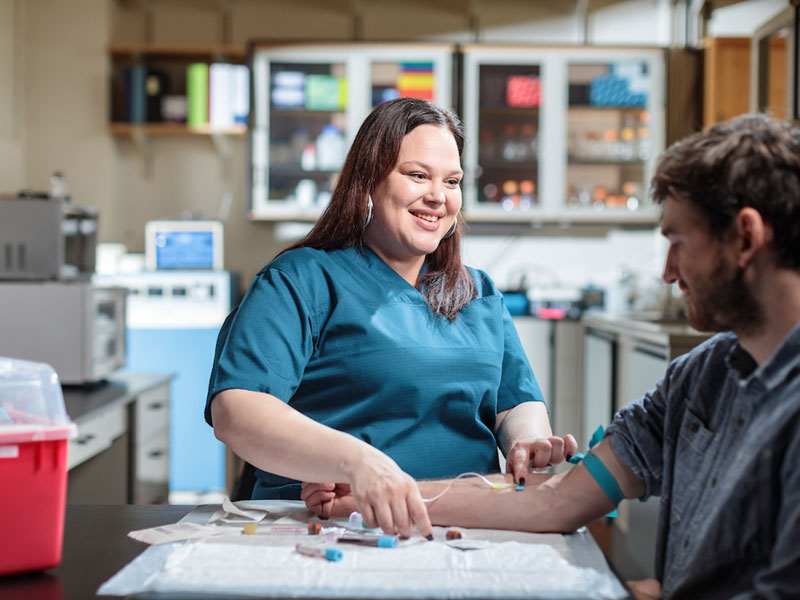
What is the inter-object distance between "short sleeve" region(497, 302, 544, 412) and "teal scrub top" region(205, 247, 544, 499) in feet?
0.28

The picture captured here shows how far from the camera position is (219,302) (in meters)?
3.98

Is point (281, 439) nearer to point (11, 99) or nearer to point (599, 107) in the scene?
point (599, 107)

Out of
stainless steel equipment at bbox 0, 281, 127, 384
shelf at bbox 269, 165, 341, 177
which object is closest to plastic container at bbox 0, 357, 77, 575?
stainless steel equipment at bbox 0, 281, 127, 384

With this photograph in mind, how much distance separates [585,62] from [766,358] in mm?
3569

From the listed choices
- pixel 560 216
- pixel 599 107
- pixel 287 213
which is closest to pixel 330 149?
pixel 287 213

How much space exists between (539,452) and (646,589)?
0.32 meters

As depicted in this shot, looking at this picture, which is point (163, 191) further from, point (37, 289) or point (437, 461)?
point (437, 461)

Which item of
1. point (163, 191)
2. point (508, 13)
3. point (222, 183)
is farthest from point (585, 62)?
point (163, 191)

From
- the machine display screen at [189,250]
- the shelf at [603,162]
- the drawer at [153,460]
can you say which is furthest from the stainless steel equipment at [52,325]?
the shelf at [603,162]

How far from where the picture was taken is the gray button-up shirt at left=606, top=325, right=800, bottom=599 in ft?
2.90

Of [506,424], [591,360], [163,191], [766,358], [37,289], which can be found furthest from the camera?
[163,191]

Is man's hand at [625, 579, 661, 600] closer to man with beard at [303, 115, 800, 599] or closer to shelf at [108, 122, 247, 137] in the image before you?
man with beard at [303, 115, 800, 599]

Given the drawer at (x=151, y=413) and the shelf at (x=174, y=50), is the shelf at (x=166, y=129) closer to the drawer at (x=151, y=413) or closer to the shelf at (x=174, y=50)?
the shelf at (x=174, y=50)

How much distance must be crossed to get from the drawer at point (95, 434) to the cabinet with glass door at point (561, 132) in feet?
6.92
